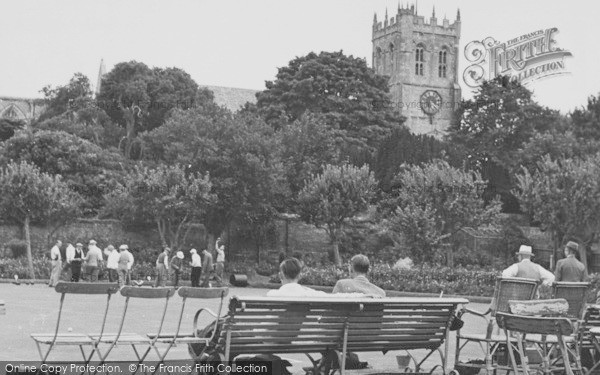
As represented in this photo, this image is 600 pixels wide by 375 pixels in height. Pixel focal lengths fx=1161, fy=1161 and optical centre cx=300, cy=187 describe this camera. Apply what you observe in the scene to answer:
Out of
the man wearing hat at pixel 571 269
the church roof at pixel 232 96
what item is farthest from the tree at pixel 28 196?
the church roof at pixel 232 96

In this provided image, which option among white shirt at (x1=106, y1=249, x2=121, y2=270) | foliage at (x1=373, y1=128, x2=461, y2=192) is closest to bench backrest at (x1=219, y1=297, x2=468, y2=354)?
white shirt at (x1=106, y1=249, x2=121, y2=270)

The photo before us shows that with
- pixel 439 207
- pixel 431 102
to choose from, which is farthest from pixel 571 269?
pixel 431 102

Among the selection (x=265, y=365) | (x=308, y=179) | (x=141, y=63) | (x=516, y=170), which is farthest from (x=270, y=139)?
(x=265, y=365)

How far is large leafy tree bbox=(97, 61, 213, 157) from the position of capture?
7581 cm

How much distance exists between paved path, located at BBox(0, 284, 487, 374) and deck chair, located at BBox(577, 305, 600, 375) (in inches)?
71.1

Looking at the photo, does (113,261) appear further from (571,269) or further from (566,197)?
(571,269)

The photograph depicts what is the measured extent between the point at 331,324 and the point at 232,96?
10227cm

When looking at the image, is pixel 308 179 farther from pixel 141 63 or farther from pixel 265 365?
pixel 265 365

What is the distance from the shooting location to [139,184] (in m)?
50.0

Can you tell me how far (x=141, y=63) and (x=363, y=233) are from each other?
87.6 feet

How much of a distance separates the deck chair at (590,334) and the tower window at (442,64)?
106 meters

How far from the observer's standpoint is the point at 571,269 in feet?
49.4

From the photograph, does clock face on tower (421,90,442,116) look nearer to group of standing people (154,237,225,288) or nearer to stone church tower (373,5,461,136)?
stone church tower (373,5,461,136)

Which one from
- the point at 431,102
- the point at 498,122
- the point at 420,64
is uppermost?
the point at 420,64
